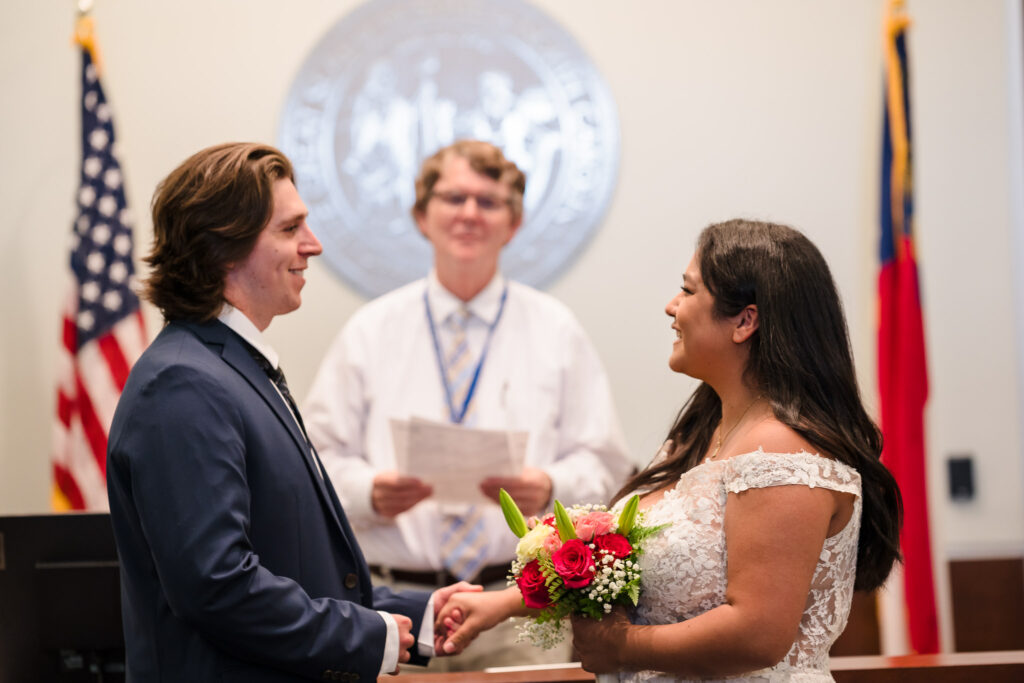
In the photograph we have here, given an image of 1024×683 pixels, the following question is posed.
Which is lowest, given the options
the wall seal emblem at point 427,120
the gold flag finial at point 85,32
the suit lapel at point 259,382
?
the suit lapel at point 259,382

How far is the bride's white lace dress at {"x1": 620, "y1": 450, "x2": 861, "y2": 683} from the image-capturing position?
5.78 feet

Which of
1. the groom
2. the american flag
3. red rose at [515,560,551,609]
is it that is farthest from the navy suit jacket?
the american flag

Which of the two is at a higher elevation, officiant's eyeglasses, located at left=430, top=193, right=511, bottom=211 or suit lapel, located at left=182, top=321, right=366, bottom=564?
officiant's eyeglasses, located at left=430, top=193, right=511, bottom=211

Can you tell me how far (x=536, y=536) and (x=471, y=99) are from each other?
2.73 meters

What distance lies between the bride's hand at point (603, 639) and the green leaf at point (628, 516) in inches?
6.4

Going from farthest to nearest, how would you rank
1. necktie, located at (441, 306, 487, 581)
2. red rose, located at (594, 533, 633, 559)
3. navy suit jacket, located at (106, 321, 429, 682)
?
necktie, located at (441, 306, 487, 581), red rose, located at (594, 533, 633, 559), navy suit jacket, located at (106, 321, 429, 682)

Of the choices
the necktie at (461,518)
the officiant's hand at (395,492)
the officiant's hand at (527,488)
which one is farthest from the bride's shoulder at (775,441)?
the necktie at (461,518)

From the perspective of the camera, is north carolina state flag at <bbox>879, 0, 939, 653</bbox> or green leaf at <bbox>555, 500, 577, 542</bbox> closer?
green leaf at <bbox>555, 500, 577, 542</bbox>

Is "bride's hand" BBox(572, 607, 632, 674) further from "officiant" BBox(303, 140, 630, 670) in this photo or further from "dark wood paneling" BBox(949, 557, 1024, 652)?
"dark wood paneling" BBox(949, 557, 1024, 652)

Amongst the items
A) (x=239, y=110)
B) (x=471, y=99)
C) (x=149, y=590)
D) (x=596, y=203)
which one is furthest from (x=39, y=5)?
(x=149, y=590)

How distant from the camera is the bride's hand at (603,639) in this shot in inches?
71.8

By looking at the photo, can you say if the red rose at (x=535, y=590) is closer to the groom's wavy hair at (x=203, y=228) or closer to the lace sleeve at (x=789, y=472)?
the lace sleeve at (x=789, y=472)

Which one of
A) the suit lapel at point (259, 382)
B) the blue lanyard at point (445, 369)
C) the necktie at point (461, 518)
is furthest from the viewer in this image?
the blue lanyard at point (445, 369)

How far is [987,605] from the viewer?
406cm
